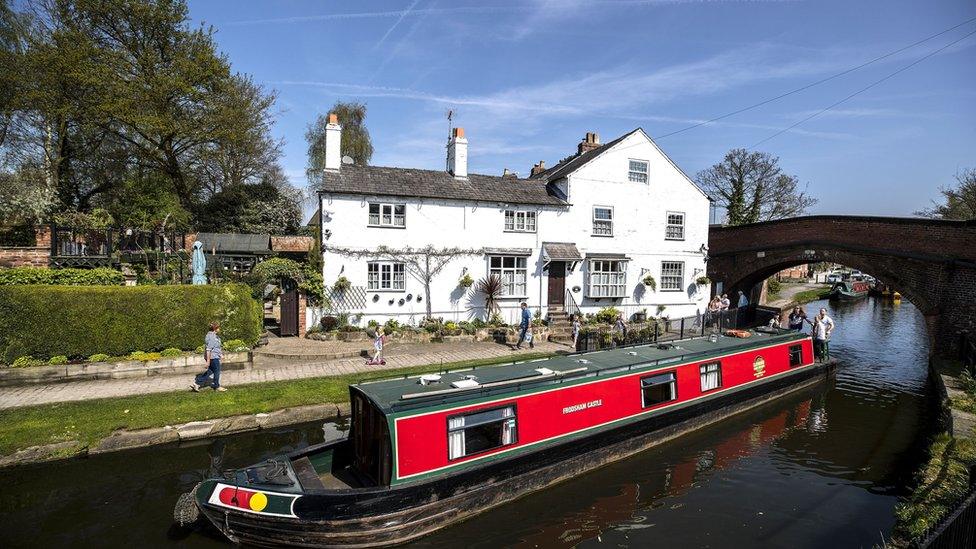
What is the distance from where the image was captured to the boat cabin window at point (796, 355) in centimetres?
1438

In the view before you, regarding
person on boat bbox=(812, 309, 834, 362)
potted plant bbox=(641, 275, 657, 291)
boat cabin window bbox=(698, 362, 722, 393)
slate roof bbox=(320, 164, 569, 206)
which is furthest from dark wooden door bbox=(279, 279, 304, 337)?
person on boat bbox=(812, 309, 834, 362)

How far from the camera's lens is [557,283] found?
21328mm

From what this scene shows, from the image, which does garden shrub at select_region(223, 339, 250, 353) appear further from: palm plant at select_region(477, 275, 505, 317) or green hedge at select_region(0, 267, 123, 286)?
palm plant at select_region(477, 275, 505, 317)

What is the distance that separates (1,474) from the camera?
8047 mm

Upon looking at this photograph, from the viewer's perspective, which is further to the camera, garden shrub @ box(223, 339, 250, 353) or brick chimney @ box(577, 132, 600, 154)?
brick chimney @ box(577, 132, 600, 154)

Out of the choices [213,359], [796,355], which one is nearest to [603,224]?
[796,355]

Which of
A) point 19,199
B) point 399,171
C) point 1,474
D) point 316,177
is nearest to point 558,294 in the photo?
point 399,171

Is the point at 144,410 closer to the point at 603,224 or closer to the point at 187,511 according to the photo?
the point at 187,511

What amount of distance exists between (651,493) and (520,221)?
1381 cm

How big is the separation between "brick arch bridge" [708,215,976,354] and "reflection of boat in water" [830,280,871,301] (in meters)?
22.3

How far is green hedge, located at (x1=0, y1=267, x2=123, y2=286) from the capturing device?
12.7 m

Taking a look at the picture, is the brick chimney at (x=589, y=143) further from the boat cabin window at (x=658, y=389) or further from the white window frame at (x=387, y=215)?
the boat cabin window at (x=658, y=389)

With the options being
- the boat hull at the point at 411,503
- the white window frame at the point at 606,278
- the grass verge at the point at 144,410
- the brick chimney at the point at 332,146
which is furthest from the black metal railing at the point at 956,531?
the brick chimney at the point at 332,146

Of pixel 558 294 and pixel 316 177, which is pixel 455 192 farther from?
pixel 316 177
